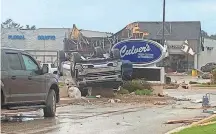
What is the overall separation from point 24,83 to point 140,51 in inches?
687

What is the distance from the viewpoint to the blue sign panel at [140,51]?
30.6 metres

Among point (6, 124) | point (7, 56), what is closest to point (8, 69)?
point (7, 56)

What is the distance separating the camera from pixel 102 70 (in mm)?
24078

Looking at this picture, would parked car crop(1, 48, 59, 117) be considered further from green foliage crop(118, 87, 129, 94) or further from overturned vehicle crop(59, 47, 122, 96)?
green foliage crop(118, 87, 129, 94)

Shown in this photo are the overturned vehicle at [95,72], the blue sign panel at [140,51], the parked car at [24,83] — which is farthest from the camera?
the blue sign panel at [140,51]

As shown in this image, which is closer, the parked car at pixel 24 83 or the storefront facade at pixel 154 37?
the parked car at pixel 24 83

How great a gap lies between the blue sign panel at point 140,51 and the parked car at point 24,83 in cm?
1501

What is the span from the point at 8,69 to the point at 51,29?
60.2 metres

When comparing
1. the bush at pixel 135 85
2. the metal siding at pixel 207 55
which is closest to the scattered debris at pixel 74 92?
the bush at pixel 135 85

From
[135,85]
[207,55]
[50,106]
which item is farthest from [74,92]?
[207,55]

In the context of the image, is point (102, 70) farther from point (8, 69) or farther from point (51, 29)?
point (51, 29)

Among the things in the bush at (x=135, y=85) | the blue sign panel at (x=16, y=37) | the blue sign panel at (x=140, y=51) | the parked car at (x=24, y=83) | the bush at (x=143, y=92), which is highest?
the blue sign panel at (x=16, y=37)

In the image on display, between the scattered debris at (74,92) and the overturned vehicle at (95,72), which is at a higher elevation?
the overturned vehicle at (95,72)

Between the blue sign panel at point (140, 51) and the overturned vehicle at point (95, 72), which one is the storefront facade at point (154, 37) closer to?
the blue sign panel at point (140, 51)
